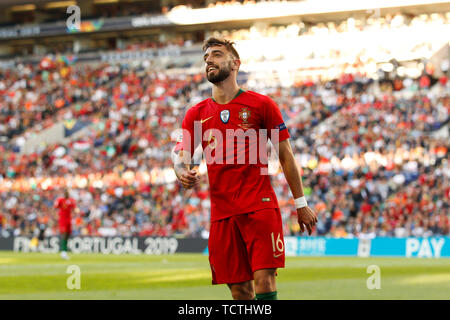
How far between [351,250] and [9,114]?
2494cm

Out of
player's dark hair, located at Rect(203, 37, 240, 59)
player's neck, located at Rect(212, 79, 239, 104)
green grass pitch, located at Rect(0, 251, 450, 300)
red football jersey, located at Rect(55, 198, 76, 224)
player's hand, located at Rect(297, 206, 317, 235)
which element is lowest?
green grass pitch, located at Rect(0, 251, 450, 300)

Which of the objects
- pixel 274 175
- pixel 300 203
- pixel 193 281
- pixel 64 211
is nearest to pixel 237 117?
pixel 300 203

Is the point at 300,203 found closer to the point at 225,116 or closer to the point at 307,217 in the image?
the point at 307,217

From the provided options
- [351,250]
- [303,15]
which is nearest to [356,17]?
[303,15]

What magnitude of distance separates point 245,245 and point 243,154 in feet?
2.77

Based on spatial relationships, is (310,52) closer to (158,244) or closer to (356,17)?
(356,17)

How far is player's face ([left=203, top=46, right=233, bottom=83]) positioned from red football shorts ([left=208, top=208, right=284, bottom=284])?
4.29ft

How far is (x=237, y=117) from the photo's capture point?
720 cm

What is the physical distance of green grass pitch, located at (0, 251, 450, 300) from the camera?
13.3m

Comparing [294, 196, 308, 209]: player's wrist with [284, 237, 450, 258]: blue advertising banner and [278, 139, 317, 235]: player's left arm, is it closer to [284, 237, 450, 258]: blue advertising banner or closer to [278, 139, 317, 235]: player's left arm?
[278, 139, 317, 235]: player's left arm

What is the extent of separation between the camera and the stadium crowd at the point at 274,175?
29781 mm

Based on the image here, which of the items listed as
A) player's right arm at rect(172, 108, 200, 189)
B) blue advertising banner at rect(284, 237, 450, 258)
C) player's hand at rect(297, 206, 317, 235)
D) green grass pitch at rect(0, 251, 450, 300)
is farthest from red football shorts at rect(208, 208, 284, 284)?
blue advertising banner at rect(284, 237, 450, 258)

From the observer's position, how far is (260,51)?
43750 millimetres

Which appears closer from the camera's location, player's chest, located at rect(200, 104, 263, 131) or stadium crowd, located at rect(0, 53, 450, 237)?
player's chest, located at rect(200, 104, 263, 131)
